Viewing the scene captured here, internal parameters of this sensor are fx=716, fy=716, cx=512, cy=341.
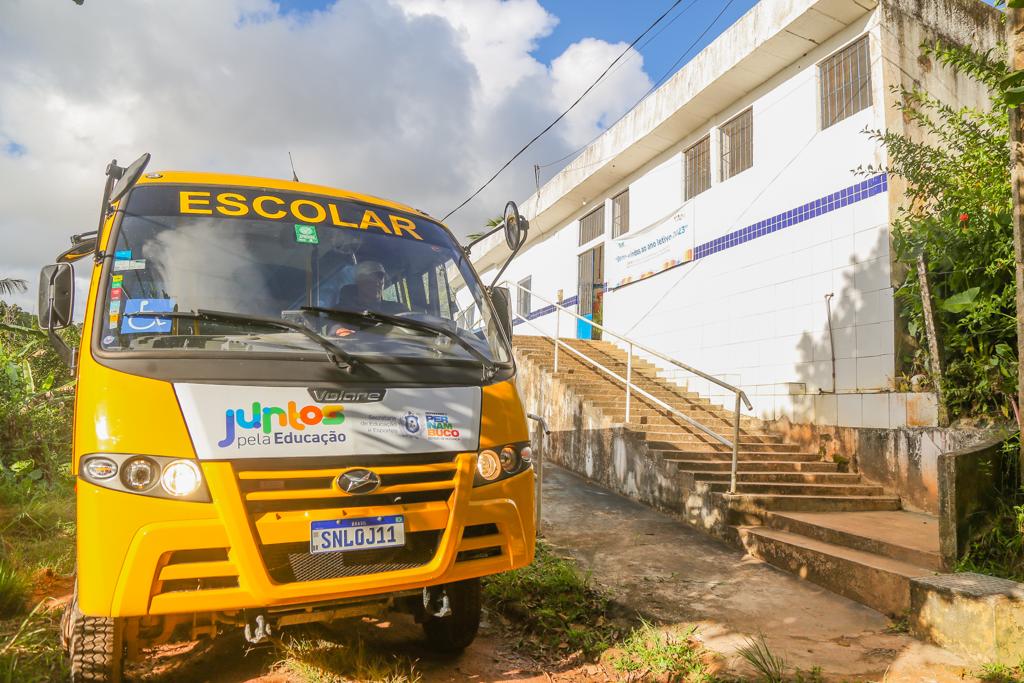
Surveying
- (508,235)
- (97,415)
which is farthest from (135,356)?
(508,235)

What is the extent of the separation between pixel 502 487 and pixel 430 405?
0.51 meters

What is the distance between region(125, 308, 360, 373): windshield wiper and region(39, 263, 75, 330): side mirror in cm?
61

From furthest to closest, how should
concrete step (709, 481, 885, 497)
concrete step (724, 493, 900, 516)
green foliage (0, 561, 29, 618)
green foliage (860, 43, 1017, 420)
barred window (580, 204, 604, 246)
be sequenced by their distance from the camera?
barred window (580, 204, 604, 246) → concrete step (709, 481, 885, 497) → concrete step (724, 493, 900, 516) → green foliage (860, 43, 1017, 420) → green foliage (0, 561, 29, 618)

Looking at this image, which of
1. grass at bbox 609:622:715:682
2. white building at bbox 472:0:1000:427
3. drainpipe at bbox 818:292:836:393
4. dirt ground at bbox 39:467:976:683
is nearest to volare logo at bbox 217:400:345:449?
dirt ground at bbox 39:467:976:683

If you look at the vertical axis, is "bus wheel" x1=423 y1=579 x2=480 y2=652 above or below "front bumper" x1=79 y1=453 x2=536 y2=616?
below

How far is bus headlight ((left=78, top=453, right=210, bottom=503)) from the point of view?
2641 mm

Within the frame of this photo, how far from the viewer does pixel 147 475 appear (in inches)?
105

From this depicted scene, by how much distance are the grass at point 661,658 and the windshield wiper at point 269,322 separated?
2.12 m

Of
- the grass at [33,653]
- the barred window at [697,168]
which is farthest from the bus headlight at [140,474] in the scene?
the barred window at [697,168]

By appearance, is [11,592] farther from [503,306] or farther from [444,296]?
[503,306]

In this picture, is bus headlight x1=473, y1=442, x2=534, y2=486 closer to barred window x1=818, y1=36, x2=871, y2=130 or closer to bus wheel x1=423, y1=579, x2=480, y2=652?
bus wheel x1=423, y1=579, x2=480, y2=652

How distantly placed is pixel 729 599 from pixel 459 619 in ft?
6.68

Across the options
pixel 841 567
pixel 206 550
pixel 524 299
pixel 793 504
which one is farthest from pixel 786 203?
pixel 524 299

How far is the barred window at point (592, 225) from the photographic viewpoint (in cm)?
1401
